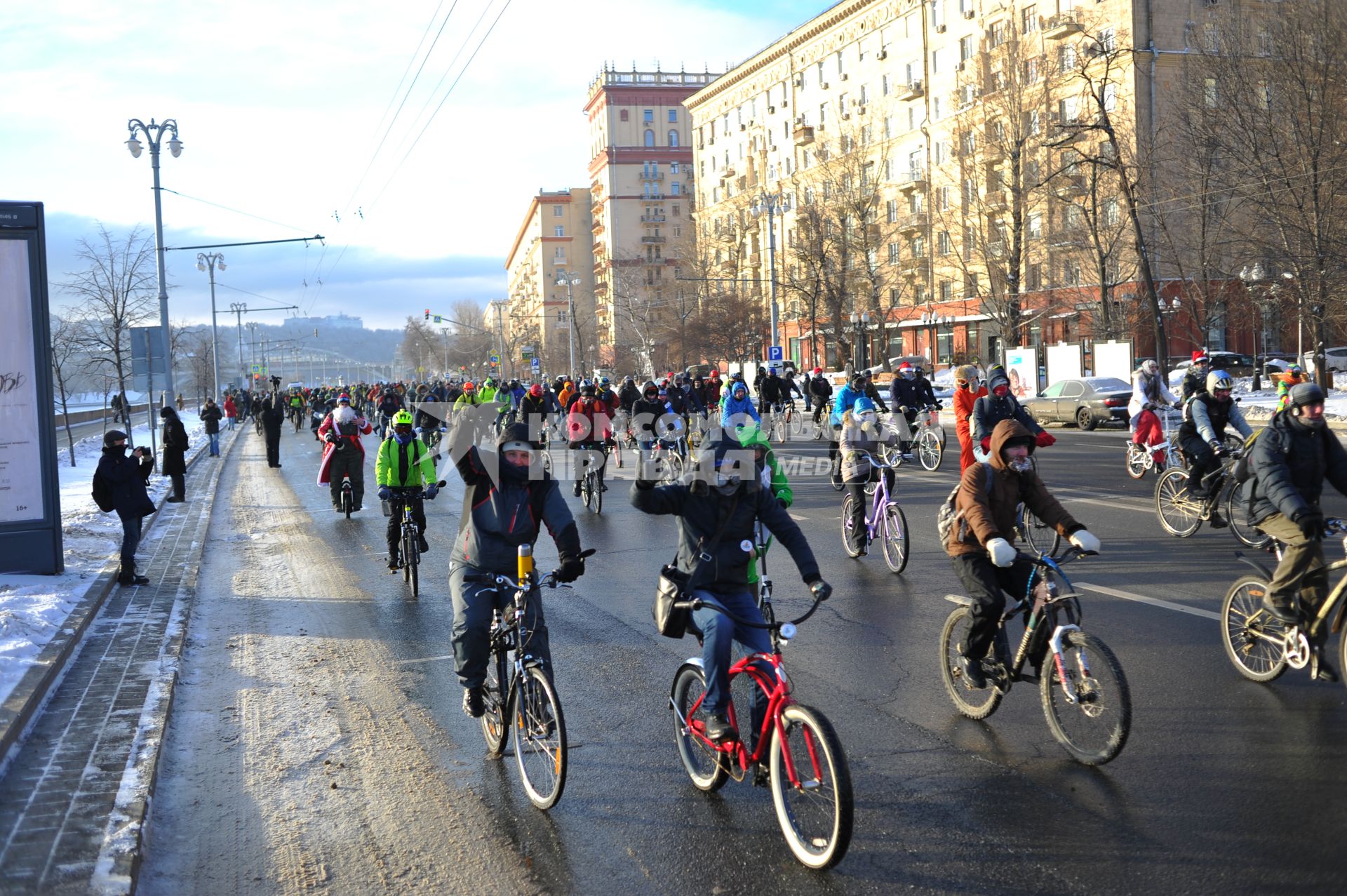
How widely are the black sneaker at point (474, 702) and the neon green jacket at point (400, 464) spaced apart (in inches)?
215

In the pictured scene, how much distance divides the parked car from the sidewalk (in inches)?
977

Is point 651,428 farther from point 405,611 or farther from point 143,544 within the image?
point 405,611

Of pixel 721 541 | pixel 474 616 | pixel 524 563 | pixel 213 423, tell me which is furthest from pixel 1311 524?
pixel 213 423

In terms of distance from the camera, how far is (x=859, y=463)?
11.6m

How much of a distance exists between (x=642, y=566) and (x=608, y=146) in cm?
10707

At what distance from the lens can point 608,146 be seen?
376 feet

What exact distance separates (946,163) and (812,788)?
59.7m

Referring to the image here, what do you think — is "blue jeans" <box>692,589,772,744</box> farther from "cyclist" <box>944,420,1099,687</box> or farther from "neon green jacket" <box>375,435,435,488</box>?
"neon green jacket" <box>375,435,435,488</box>

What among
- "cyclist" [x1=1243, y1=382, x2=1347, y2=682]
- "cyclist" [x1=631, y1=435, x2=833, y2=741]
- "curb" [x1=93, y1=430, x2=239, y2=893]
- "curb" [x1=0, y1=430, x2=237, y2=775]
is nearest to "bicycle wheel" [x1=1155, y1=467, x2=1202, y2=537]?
"cyclist" [x1=1243, y1=382, x2=1347, y2=682]

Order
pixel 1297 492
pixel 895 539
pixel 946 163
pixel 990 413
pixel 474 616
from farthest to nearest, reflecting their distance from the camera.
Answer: pixel 946 163 → pixel 990 413 → pixel 895 539 → pixel 1297 492 → pixel 474 616

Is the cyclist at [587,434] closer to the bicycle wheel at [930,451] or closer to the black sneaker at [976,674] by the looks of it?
the bicycle wheel at [930,451]

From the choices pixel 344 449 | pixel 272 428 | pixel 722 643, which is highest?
pixel 272 428

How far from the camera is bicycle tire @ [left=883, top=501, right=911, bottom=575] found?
1095 centimetres

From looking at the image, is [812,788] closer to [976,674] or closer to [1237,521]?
[976,674]
